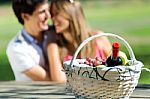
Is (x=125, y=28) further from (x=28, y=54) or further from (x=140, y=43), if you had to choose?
(x=28, y=54)

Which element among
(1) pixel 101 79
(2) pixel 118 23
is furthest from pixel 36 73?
(2) pixel 118 23

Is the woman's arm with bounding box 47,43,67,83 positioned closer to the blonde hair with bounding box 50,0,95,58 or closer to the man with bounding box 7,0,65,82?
the man with bounding box 7,0,65,82

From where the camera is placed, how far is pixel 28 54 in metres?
4.23

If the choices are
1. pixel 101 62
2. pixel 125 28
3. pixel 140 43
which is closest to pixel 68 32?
pixel 101 62

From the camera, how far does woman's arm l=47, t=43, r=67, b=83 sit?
421cm

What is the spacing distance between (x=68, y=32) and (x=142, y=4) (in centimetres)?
1662

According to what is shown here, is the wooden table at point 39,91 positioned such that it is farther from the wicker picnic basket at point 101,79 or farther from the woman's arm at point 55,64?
the woman's arm at point 55,64

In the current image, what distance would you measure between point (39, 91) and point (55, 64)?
984mm

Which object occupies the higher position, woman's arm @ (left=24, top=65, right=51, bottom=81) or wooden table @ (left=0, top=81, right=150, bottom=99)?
woman's arm @ (left=24, top=65, right=51, bottom=81)

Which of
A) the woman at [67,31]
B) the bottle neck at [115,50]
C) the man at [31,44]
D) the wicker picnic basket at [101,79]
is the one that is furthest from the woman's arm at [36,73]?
the bottle neck at [115,50]

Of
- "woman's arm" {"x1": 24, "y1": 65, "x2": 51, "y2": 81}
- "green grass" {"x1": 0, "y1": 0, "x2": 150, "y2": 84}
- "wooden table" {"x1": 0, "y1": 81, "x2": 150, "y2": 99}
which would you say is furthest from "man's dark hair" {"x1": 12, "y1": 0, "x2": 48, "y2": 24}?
"green grass" {"x1": 0, "y1": 0, "x2": 150, "y2": 84}

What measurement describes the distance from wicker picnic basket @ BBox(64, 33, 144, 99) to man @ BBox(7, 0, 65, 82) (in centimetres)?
149

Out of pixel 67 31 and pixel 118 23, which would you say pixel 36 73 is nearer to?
pixel 67 31

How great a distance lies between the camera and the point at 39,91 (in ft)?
10.7
